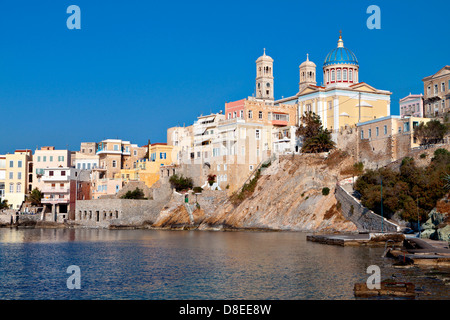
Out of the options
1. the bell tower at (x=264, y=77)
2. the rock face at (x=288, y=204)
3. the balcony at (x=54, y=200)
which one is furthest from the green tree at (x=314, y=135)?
the balcony at (x=54, y=200)

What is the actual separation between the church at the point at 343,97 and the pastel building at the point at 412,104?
9.34m

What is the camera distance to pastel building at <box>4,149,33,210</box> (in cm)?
9588

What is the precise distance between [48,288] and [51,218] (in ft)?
204

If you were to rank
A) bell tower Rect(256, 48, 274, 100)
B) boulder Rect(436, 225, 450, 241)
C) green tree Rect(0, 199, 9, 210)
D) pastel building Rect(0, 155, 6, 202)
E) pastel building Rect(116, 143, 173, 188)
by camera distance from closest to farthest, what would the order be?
1. boulder Rect(436, 225, 450, 241)
2. green tree Rect(0, 199, 9, 210)
3. pastel building Rect(116, 143, 173, 188)
4. pastel building Rect(0, 155, 6, 202)
5. bell tower Rect(256, 48, 274, 100)

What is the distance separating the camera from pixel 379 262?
37.7 metres

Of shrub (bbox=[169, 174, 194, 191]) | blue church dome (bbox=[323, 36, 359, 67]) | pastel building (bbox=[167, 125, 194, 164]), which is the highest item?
blue church dome (bbox=[323, 36, 359, 67])

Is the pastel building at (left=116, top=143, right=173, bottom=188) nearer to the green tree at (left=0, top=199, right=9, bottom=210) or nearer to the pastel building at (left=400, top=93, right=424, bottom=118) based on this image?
the green tree at (left=0, top=199, right=9, bottom=210)

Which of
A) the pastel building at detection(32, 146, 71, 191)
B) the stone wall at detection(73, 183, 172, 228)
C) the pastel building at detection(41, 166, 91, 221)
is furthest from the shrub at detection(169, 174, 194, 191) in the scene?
the pastel building at detection(32, 146, 71, 191)

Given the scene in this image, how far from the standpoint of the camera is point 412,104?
88.2 metres

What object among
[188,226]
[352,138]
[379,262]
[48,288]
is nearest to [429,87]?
[352,138]

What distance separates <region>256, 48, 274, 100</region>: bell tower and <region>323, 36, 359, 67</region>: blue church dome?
26.5 meters

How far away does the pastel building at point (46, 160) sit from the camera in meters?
95.4

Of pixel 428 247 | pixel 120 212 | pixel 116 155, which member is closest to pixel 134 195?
pixel 120 212

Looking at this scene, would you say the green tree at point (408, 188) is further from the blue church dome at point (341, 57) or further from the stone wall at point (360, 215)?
the blue church dome at point (341, 57)
